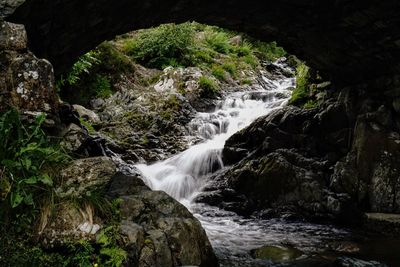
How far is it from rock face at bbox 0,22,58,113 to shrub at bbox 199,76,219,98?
12.1 m

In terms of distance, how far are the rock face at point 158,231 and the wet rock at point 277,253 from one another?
1.27m

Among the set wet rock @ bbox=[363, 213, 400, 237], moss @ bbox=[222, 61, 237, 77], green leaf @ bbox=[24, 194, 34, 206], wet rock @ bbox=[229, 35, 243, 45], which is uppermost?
wet rock @ bbox=[229, 35, 243, 45]

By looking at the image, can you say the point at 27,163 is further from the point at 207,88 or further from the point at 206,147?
the point at 207,88

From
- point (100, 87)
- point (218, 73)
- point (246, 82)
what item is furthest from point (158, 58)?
point (246, 82)

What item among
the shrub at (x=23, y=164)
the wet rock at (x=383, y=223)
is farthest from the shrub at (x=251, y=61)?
the shrub at (x=23, y=164)

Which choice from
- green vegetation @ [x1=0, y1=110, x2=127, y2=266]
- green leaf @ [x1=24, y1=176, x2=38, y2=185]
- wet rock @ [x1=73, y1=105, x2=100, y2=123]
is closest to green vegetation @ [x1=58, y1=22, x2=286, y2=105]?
wet rock @ [x1=73, y1=105, x2=100, y2=123]

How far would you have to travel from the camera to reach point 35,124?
5406 millimetres

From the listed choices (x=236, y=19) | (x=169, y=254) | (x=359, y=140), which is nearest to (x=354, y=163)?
(x=359, y=140)

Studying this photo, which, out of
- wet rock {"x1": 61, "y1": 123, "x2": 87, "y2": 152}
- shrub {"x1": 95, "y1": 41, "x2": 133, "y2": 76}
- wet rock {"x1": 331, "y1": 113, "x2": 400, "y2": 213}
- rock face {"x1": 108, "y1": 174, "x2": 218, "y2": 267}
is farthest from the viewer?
shrub {"x1": 95, "y1": 41, "x2": 133, "y2": 76}

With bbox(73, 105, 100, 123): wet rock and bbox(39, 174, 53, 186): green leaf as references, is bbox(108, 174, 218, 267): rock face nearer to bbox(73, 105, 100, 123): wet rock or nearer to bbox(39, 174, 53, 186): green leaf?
bbox(39, 174, 53, 186): green leaf

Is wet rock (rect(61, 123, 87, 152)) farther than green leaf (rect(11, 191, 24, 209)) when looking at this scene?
Yes

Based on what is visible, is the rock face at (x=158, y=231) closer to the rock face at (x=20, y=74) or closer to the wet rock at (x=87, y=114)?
the rock face at (x=20, y=74)

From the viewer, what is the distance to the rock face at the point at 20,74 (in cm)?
566

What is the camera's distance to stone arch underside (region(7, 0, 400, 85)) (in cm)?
708
